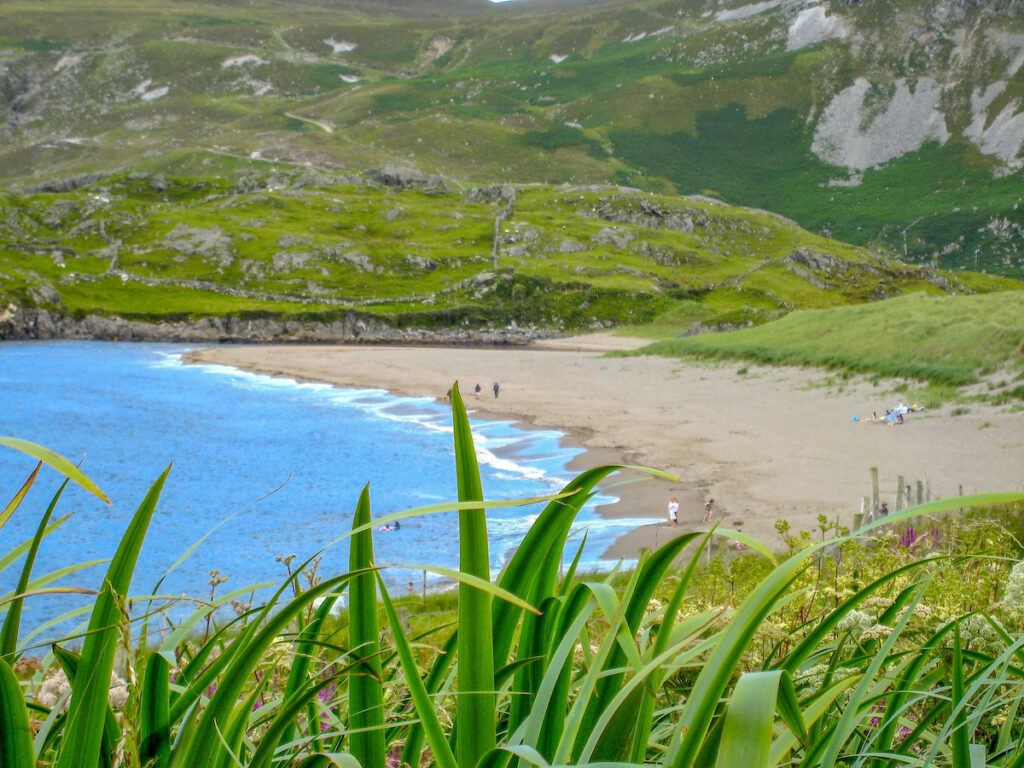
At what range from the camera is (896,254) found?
458ft

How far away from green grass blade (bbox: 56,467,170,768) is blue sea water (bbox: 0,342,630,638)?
505 centimetres

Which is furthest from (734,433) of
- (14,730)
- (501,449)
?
(14,730)

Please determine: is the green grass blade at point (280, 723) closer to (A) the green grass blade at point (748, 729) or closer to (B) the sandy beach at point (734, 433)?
(A) the green grass blade at point (748, 729)

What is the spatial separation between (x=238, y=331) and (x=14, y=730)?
73140mm

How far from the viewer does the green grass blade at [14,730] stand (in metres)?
1.01

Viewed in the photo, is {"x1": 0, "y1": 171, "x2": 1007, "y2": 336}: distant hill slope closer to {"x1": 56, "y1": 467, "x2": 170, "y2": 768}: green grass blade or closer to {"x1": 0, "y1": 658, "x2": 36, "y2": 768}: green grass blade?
{"x1": 56, "y1": 467, "x2": 170, "y2": 768}: green grass blade

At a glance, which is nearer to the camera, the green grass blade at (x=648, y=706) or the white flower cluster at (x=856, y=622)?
the green grass blade at (x=648, y=706)

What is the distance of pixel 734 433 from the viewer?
25.4 m

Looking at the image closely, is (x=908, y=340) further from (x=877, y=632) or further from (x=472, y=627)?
(x=472, y=627)

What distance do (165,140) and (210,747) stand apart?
202574 mm

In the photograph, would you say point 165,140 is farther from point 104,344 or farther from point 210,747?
point 210,747

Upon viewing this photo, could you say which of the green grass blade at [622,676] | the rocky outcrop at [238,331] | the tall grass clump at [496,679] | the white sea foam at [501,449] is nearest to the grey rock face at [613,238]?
the rocky outcrop at [238,331]

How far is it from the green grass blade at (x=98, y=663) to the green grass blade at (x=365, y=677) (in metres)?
0.31

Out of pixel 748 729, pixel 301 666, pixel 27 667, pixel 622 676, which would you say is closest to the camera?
pixel 748 729
